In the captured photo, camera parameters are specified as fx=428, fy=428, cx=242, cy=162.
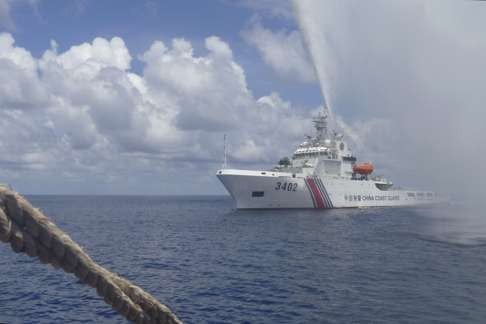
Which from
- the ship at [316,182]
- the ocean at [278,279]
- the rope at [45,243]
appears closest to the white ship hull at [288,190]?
the ship at [316,182]

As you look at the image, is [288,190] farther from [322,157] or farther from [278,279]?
Answer: [278,279]

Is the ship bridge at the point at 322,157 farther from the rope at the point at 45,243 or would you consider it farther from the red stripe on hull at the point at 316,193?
the rope at the point at 45,243

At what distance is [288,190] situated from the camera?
265 ft

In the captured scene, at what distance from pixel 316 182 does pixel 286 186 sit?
7.75 meters

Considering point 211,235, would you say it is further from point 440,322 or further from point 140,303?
point 140,303

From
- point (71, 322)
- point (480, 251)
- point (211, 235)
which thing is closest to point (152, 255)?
point (211, 235)

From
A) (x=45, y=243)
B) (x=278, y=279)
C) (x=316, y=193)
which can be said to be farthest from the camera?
(x=316, y=193)

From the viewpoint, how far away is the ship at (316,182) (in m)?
78.2

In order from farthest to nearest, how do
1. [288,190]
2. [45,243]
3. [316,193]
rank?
[316,193], [288,190], [45,243]

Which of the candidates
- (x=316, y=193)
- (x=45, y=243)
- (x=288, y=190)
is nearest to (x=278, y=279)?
(x=45, y=243)

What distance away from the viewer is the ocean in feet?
67.7

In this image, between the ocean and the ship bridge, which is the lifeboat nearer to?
the ship bridge

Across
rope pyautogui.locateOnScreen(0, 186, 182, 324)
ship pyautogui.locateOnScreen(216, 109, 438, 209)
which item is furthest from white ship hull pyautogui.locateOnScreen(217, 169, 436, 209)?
rope pyautogui.locateOnScreen(0, 186, 182, 324)

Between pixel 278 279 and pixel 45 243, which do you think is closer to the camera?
pixel 45 243
